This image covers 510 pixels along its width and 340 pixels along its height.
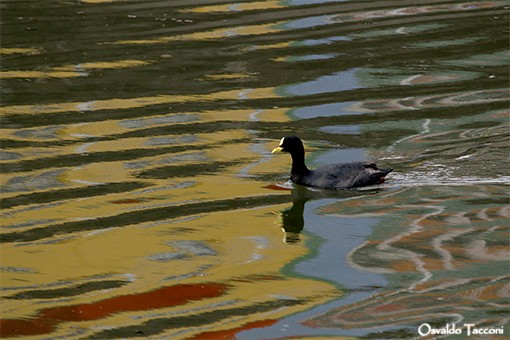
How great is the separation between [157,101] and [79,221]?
3606mm

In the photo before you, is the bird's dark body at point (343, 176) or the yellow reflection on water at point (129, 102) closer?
the bird's dark body at point (343, 176)

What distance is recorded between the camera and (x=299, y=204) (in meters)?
10.8

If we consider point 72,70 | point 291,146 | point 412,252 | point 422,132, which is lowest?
point 412,252

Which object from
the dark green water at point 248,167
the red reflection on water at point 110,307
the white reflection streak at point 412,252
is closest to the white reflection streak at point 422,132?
the dark green water at point 248,167

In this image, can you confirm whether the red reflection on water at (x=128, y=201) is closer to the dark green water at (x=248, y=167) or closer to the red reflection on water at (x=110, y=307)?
the dark green water at (x=248, y=167)

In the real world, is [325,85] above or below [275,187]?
above

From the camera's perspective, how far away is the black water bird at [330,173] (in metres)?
10.9

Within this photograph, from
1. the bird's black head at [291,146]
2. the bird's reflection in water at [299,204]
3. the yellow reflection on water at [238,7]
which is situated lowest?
the bird's reflection in water at [299,204]

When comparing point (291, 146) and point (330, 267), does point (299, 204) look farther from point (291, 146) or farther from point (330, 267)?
point (330, 267)

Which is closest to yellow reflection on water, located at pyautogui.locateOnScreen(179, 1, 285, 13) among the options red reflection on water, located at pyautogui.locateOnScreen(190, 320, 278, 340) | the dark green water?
the dark green water

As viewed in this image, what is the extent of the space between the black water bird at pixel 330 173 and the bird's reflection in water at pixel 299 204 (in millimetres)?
62

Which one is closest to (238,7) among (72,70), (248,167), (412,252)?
(72,70)

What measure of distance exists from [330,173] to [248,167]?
2.81 feet

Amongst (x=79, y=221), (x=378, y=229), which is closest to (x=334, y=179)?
(x=378, y=229)
